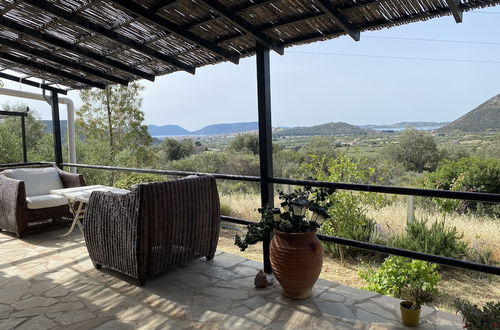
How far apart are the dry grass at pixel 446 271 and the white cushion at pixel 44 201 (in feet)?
6.81

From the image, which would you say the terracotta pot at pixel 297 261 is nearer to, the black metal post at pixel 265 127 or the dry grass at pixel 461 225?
the black metal post at pixel 265 127

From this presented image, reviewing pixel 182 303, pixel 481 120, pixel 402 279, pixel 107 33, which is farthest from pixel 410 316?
pixel 481 120

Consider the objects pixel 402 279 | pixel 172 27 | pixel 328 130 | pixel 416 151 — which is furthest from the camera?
pixel 416 151

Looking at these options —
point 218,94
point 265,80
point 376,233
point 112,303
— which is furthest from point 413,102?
point 112,303

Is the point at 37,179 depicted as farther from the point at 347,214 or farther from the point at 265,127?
the point at 347,214

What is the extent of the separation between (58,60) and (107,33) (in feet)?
4.13

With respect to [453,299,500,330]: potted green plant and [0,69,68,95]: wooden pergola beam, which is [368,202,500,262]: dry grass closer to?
[453,299,500,330]: potted green plant

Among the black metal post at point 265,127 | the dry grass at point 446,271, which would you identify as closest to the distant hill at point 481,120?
the dry grass at point 446,271

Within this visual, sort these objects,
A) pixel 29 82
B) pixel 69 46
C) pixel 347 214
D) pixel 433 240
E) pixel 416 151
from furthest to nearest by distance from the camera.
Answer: pixel 416 151, pixel 29 82, pixel 347 214, pixel 433 240, pixel 69 46

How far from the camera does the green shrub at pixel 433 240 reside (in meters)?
4.46

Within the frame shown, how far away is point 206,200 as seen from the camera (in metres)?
3.30

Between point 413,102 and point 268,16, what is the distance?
15.0 m

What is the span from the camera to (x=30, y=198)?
14.8 ft

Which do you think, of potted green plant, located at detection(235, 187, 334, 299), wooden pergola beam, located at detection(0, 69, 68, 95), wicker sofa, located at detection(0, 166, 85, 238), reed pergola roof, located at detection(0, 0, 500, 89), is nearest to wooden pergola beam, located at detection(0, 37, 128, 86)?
reed pergola roof, located at detection(0, 0, 500, 89)
